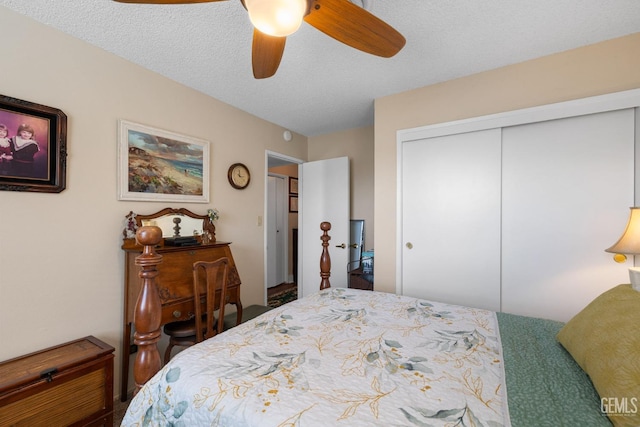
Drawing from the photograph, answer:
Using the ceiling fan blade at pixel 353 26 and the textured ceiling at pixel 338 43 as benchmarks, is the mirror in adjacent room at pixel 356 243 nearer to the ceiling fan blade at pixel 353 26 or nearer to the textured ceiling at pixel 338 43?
the textured ceiling at pixel 338 43

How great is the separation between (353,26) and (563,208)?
1.96m

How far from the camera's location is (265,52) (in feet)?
4.58

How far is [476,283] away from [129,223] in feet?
9.07

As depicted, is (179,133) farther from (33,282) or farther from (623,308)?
(623,308)

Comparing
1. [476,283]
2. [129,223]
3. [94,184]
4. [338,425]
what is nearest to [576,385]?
[338,425]

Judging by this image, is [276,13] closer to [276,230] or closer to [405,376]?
[405,376]

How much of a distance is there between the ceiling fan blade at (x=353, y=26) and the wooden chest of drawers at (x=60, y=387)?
6.96ft

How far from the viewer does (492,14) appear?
1.60 meters

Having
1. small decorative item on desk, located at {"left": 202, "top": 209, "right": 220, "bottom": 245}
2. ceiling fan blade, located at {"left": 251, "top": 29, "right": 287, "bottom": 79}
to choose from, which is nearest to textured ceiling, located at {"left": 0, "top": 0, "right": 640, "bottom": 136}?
ceiling fan blade, located at {"left": 251, "top": 29, "right": 287, "bottom": 79}

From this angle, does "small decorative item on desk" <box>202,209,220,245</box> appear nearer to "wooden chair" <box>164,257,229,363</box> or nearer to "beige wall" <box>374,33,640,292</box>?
"wooden chair" <box>164,257,229,363</box>

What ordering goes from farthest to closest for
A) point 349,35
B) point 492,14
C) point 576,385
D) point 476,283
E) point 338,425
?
point 476,283 < point 492,14 < point 349,35 < point 576,385 < point 338,425

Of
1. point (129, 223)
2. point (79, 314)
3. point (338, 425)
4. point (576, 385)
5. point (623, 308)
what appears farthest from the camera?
point (129, 223)

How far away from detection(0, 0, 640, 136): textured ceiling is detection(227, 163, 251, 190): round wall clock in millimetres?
717

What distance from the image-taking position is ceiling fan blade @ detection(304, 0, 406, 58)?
1085 mm
